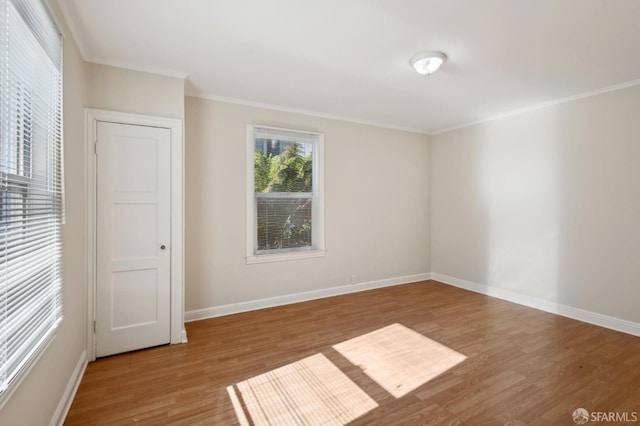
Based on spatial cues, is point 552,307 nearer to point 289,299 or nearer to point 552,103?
point 552,103

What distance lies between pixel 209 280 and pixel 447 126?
4.29m

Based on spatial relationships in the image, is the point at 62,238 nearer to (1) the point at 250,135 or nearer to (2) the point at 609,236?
(1) the point at 250,135

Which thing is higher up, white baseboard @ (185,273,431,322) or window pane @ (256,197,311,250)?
window pane @ (256,197,311,250)

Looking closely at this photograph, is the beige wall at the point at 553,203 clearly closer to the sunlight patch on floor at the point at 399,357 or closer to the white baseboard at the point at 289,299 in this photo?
the white baseboard at the point at 289,299

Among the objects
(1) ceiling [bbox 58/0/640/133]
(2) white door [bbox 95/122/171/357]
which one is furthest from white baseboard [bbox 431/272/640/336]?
(2) white door [bbox 95/122/171/357]

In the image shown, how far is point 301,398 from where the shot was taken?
215 cm

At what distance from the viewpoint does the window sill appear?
3.87 metres

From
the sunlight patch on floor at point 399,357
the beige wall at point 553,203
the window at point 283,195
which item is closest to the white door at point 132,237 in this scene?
the window at point 283,195

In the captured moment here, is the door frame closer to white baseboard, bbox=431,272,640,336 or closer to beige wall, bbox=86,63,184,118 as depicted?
beige wall, bbox=86,63,184,118

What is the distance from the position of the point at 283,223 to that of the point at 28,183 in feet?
9.33

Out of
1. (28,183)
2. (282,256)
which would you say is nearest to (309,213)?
(282,256)

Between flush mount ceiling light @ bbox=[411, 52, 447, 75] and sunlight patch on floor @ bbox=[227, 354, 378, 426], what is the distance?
106 inches

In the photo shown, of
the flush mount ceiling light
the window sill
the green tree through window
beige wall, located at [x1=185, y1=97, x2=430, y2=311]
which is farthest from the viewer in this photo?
the green tree through window

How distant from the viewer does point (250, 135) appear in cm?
381
